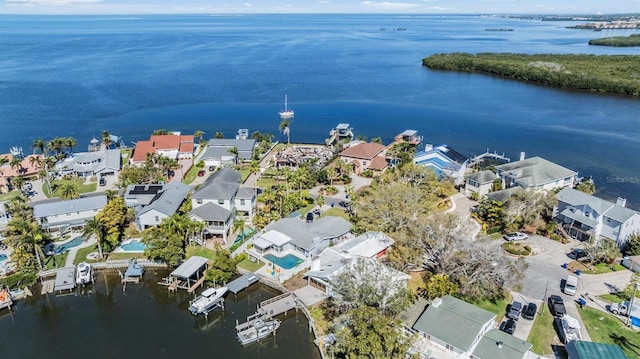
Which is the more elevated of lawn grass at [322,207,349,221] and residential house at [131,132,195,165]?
residential house at [131,132,195,165]

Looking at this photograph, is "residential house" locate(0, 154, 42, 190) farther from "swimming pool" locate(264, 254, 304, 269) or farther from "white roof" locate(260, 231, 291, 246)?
"swimming pool" locate(264, 254, 304, 269)

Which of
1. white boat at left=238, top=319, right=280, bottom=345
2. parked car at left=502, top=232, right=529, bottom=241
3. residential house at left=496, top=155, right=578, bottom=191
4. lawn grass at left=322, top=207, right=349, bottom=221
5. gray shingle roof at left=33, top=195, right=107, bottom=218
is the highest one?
residential house at left=496, top=155, right=578, bottom=191

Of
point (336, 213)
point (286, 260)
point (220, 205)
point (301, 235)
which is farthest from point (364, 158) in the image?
point (286, 260)

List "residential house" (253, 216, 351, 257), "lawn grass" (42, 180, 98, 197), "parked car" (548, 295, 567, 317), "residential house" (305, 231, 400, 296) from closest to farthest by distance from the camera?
"parked car" (548, 295, 567, 317) → "residential house" (305, 231, 400, 296) → "residential house" (253, 216, 351, 257) → "lawn grass" (42, 180, 98, 197)

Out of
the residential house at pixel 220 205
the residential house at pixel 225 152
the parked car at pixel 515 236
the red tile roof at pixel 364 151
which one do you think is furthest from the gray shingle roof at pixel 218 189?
the parked car at pixel 515 236

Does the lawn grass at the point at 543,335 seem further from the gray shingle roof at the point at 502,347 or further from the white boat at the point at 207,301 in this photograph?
the white boat at the point at 207,301

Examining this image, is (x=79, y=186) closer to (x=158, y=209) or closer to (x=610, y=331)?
(x=158, y=209)

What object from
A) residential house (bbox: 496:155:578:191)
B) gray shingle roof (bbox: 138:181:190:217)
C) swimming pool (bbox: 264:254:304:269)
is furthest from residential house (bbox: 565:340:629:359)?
gray shingle roof (bbox: 138:181:190:217)
